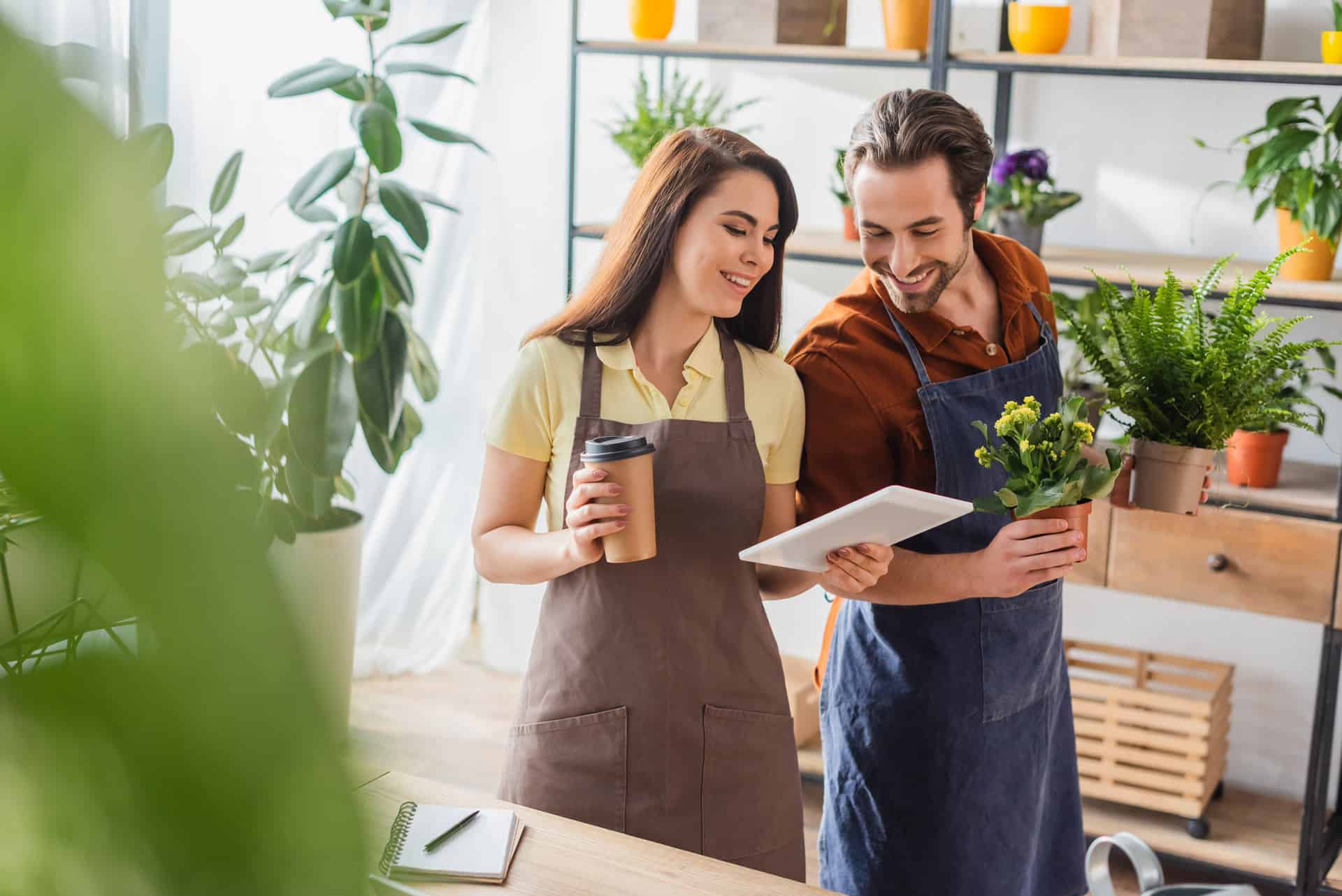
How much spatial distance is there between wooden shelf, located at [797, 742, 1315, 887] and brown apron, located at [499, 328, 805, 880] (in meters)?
1.52

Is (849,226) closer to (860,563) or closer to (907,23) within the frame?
(907,23)

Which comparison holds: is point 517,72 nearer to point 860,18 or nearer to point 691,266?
point 860,18

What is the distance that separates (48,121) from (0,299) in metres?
0.01

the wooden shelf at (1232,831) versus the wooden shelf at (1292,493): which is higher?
the wooden shelf at (1292,493)

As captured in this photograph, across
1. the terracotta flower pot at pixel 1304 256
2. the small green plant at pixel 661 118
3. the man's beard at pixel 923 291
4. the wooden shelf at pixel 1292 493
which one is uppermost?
the small green plant at pixel 661 118

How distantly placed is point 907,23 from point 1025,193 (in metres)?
0.48

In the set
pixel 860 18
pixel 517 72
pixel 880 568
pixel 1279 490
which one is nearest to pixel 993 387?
pixel 880 568

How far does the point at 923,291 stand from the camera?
67.0 inches

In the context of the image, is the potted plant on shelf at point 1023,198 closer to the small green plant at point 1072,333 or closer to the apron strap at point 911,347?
the small green plant at point 1072,333

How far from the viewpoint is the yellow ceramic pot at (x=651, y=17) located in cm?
319

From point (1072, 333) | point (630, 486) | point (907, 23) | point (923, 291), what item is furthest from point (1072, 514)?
point (907, 23)

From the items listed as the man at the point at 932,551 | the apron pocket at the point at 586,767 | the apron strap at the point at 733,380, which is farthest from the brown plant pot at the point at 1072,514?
the apron pocket at the point at 586,767

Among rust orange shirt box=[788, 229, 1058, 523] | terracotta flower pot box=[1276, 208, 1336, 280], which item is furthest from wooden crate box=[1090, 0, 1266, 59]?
rust orange shirt box=[788, 229, 1058, 523]

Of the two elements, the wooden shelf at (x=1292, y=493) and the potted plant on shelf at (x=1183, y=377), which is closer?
the potted plant on shelf at (x=1183, y=377)
